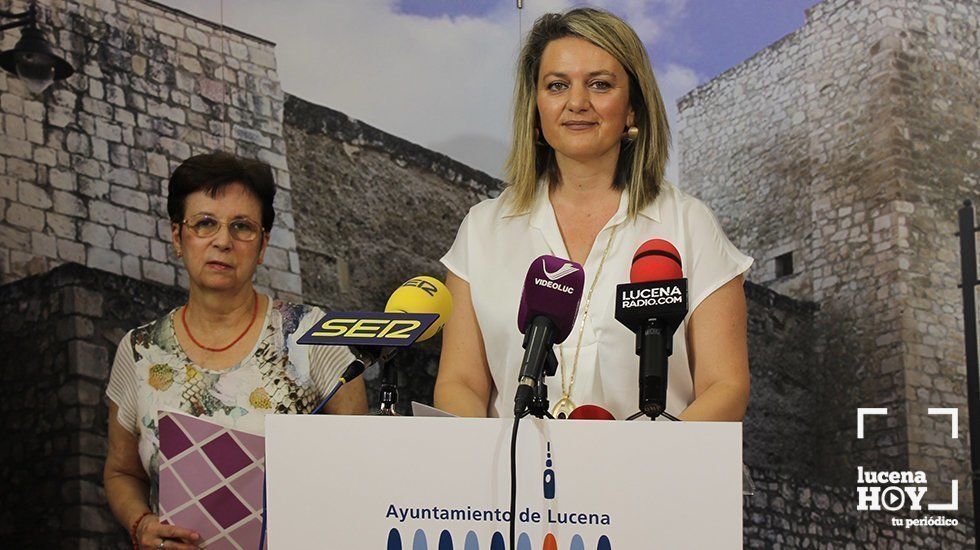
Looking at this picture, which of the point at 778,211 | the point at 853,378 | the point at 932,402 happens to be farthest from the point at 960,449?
the point at 778,211

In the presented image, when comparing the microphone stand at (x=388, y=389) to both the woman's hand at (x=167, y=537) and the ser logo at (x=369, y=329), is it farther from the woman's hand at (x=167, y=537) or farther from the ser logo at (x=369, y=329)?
the woman's hand at (x=167, y=537)

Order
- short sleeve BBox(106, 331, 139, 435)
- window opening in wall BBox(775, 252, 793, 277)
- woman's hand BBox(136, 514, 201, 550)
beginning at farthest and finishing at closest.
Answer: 1. window opening in wall BBox(775, 252, 793, 277)
2. short sleeve BBox(106, 331, 139, 435)
3. woman's hand BBox(136, 514, 201, 550)

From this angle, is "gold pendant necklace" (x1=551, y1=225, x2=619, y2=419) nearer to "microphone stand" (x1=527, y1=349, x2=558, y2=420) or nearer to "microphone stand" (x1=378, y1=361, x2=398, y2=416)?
"microphone stand" (x1=378, y1=361, x2=398, y2=416)

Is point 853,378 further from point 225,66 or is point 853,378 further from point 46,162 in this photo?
point 46,162

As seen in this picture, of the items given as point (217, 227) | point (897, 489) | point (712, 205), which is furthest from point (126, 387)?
point (897, 489)

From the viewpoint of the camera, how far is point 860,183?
169 inches

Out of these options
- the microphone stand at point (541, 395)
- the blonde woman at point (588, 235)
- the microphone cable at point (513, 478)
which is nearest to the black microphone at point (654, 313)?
the microphone stand at point (541, 395)

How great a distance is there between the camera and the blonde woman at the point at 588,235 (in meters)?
2.07

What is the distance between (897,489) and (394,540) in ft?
Answer: 9.88

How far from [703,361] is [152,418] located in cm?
119

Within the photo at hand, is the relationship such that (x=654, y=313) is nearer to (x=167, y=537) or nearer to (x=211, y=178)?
(x=167, y=537)

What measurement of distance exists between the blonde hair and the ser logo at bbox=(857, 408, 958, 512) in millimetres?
2158

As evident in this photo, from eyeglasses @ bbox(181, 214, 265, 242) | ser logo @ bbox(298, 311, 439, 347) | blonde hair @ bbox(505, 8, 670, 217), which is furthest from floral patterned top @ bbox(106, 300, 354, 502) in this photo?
ser logo @ bbox(298, 311, 439, 347)

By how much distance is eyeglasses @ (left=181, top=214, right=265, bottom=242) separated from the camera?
2.53 metres
